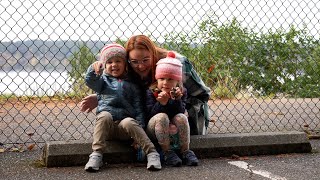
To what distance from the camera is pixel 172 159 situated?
4.69 m

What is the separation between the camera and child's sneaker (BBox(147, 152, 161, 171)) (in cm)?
452

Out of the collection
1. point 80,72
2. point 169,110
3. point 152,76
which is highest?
point 80,72

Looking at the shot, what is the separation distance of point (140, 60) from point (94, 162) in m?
0.90

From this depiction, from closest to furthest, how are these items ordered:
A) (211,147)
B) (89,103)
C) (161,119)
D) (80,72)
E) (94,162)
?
(94,162)
(161,119)
(89,103)
(211,147)
(80,72)

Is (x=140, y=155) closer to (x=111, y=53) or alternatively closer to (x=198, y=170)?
(x=198, y=170)

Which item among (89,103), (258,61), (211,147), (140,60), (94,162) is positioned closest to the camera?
(94,162)

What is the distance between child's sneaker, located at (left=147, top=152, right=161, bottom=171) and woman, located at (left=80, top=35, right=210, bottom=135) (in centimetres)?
57

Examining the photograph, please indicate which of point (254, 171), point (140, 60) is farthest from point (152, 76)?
point (254, 171)

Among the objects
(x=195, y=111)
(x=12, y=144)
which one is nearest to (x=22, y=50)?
(x=12, y=144)

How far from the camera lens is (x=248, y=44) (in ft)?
32.3

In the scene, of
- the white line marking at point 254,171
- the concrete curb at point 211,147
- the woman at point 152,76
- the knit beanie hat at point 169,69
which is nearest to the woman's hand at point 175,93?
the knit beanie hat at point 169,69

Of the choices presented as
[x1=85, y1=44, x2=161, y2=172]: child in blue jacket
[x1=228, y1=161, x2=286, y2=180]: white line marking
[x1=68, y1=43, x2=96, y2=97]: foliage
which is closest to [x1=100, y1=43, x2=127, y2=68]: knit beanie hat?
[x1=85, y1=44, x2=161, y2=172]: child in blue jacket

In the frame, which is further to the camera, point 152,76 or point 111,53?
point 152,76

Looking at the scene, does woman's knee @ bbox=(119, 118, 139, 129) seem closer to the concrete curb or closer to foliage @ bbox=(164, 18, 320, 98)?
the concrete curb
